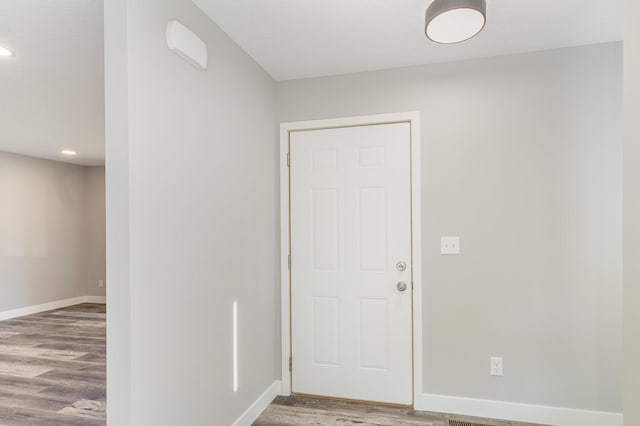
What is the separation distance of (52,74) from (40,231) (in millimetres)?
4341

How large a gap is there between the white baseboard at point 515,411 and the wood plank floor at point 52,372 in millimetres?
2326

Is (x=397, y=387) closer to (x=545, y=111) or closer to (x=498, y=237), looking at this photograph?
(x=498, y=237)

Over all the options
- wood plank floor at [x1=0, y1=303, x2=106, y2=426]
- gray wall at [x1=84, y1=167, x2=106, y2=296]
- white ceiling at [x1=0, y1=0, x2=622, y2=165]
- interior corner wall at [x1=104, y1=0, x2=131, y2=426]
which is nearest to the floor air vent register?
interior corner wall at [x1=104, y1=0, x2=131, y2=426]

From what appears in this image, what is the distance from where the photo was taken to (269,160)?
3.02 meters

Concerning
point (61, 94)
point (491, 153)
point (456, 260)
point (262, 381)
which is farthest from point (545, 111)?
point (61, 94)

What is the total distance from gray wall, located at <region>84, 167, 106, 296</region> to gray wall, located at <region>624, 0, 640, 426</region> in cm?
759

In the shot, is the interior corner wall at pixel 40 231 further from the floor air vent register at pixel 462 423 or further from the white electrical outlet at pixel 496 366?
the white electrical outlet at pixel 496 366

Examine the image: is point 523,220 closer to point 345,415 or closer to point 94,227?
point 345,415

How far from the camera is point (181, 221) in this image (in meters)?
1.92

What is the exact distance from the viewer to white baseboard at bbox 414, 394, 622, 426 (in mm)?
2496

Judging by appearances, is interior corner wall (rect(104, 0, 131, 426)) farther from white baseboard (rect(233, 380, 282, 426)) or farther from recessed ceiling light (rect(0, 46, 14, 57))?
recessed ceiling light (rect(0, 46, 14, 57))

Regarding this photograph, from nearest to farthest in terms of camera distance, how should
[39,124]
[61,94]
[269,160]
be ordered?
[269,160] < [61,94] < [39,124]

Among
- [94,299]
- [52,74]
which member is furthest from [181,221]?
[94,299]

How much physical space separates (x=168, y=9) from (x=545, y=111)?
240 cm
